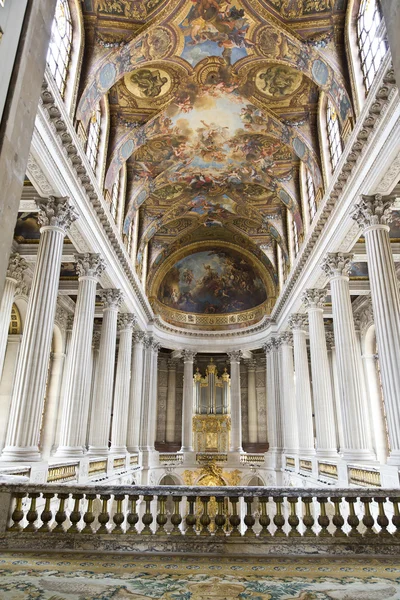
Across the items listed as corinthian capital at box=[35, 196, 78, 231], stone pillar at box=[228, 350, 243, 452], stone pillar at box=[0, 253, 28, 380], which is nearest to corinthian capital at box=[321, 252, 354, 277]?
corinthian capital at box=[35, 196, 78, 231]

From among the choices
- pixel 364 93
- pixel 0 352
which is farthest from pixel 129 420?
pixel 364 93

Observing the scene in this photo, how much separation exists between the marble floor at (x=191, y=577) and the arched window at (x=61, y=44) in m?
11.8

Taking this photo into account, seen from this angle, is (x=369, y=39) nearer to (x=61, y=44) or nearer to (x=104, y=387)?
(x=61, y=44)

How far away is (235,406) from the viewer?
27.3 meters

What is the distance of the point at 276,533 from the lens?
5027mm

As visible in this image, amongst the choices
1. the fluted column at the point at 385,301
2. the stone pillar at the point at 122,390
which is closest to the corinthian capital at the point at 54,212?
the fluted column at the point at 385,301

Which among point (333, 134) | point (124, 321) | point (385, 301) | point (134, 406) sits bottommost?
point (134, 406)

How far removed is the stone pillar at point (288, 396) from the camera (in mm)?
23281

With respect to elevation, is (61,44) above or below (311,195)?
above

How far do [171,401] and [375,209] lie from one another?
2146 cm

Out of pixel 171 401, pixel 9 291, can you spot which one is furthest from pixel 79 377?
pixel 171 401

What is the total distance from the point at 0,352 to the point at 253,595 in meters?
13.4

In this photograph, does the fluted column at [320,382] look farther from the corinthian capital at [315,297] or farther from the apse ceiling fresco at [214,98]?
the apse ceiling fresco at [214,98]

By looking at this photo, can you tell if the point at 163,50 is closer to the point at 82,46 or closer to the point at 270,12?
the point at 82,46
